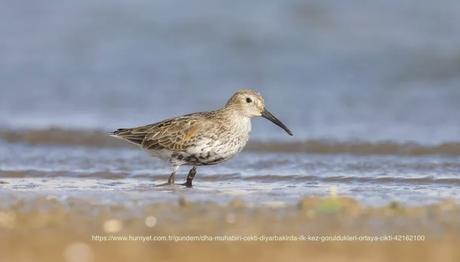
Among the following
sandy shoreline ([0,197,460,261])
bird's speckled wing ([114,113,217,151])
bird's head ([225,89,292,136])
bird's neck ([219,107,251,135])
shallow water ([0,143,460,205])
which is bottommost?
sandy shoreline ([0,197,460,261])

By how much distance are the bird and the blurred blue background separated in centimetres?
264

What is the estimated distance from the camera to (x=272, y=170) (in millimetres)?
11500

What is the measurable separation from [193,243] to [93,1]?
14698 mm

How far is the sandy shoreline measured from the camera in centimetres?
650

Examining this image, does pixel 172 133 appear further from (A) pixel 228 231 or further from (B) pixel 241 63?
(B) pixel 241 63

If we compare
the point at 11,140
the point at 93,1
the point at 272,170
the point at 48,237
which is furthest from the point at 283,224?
the point at 93,1

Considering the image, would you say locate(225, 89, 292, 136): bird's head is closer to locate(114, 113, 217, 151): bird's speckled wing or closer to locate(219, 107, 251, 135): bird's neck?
locate(219, 107, 251, 135): bird's neck

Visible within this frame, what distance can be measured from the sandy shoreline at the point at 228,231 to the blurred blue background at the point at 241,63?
206 inches

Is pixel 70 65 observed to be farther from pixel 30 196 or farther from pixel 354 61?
A: pixel 30 196

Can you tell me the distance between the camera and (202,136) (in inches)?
403

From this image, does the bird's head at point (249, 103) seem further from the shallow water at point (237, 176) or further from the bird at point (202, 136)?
the shallow water at point (237, 176)

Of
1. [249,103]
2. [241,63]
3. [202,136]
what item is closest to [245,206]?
[202,136]

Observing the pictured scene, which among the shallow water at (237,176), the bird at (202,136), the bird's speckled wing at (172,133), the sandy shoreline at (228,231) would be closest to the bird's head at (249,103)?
the bird at (202,136)

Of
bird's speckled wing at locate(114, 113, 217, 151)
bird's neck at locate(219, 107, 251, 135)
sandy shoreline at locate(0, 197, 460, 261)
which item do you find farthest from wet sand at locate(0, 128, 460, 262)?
bird's neck at locate(219, 107, 251, 135)
